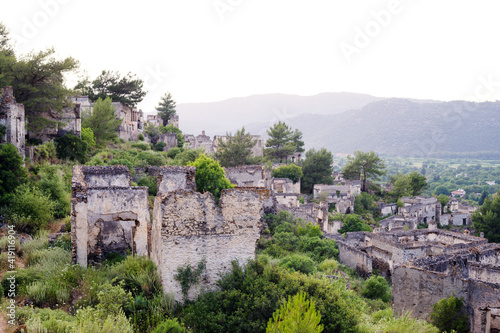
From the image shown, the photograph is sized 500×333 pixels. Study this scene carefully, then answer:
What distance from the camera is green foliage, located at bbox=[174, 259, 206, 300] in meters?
9.02

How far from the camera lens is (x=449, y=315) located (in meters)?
12.6

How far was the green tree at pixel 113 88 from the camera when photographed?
35.6 meters

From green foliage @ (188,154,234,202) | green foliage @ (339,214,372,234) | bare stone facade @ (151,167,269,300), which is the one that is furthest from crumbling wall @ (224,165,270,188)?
bare stone facade @ (151,167,269,300)

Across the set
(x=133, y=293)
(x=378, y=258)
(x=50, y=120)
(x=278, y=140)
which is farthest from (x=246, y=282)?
(x=278, y=140)

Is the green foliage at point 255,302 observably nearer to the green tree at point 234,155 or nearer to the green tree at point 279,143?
the green tree at point 234,155

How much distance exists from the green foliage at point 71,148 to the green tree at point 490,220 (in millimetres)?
39995

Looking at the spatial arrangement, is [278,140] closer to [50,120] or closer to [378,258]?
[378,258]

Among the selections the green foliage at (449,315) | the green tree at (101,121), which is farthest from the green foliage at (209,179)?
the green tree at (101,121)

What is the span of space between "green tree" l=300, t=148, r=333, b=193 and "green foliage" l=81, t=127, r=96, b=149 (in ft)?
87.9

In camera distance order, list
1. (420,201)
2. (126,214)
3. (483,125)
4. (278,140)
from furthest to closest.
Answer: (483,125), (278,140), (420,201), (126,214)

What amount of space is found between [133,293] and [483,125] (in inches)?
7237

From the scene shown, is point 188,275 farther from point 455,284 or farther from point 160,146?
point 160,146

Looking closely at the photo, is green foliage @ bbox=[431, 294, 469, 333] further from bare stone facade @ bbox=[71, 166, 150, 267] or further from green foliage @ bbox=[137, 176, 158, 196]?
green foliage @ bbox=[137, 176, 158, 196]

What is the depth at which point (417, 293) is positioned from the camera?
543 inches
